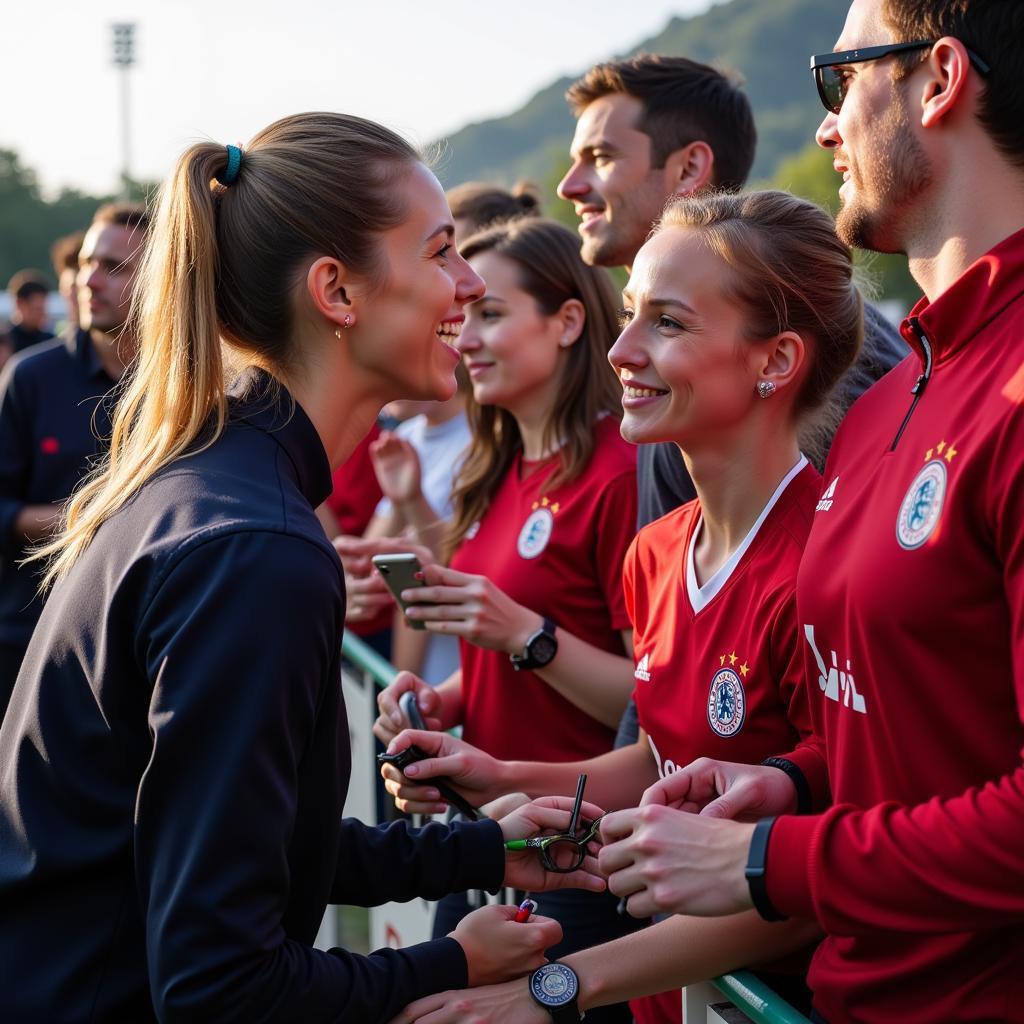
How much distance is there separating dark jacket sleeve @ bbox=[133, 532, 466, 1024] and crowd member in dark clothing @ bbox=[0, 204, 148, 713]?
3.54 meters

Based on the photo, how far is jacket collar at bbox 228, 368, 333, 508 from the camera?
2094mm

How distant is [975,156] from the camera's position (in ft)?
6.25

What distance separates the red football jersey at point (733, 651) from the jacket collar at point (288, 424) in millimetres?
876

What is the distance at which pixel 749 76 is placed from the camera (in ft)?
442

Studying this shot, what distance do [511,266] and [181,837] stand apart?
108 inches

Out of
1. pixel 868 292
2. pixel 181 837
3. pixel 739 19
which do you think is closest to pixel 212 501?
pixel 181 837

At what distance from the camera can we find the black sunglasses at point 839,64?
1.92 m

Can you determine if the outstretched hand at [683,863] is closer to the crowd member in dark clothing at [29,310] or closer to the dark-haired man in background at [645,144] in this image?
the dark-haired man in background at [645,144]

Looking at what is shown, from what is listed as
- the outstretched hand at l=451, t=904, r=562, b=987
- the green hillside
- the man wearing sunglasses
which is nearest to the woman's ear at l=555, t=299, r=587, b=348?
the man wearing sunglasses

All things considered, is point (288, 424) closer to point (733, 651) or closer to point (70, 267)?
point (733, 651)

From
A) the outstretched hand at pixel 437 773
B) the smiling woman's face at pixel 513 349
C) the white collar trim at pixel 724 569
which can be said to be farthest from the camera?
the smiling woman's face at pixel 513 349

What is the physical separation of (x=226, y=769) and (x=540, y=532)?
204 cm

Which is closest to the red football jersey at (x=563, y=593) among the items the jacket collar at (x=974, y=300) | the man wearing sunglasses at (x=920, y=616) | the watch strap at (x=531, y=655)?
the watch strap at (x=531, y=655)

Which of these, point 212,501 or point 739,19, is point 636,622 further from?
point 739,19
